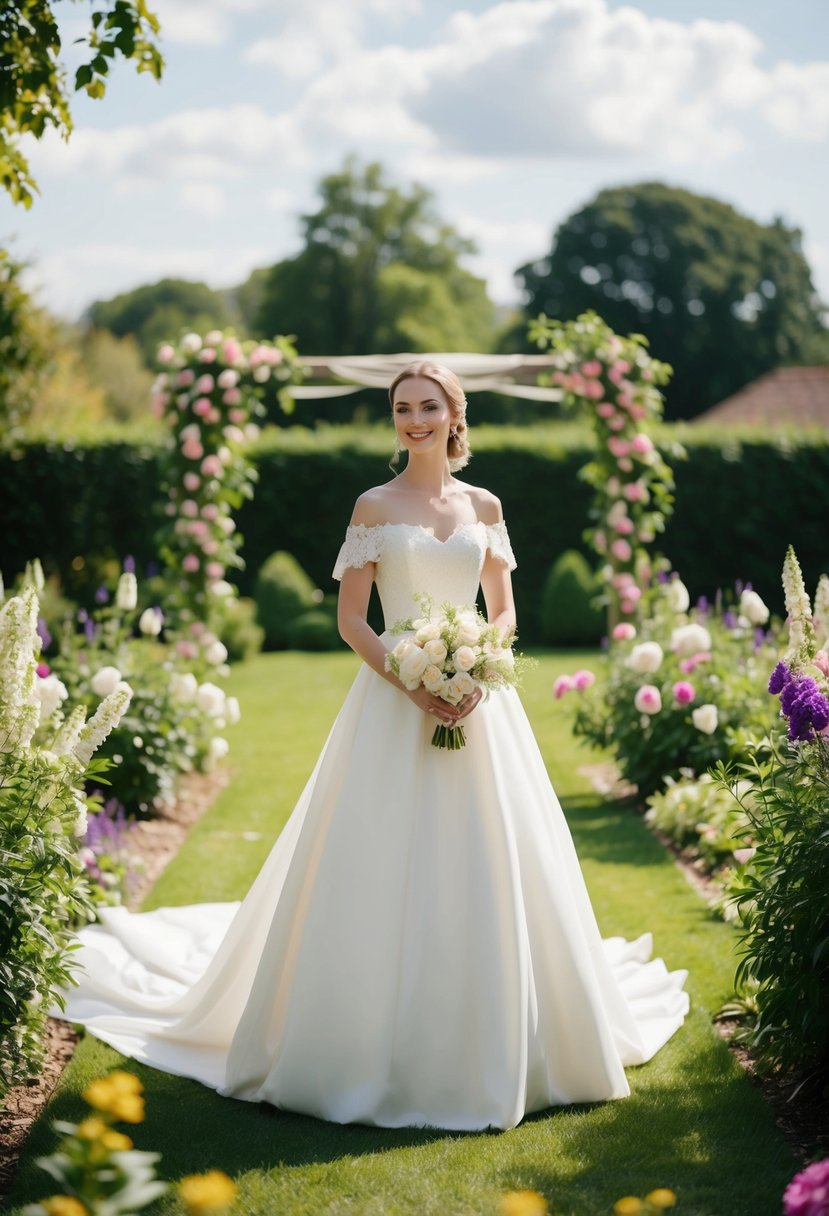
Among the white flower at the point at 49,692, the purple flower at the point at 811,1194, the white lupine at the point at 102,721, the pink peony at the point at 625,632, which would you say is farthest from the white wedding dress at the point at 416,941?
the pink peony at the point at 625,632

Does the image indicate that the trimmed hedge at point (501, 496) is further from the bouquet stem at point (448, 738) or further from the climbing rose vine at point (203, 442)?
the bouquet stem at point (448, 738)

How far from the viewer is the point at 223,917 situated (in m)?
6.06

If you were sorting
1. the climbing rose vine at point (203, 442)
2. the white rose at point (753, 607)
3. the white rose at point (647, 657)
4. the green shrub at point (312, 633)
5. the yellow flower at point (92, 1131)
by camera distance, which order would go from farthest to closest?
1. the green shrub at point (312, 633)
2. the climbing rose vine at point (203, 442)
3. the white rose at point (647, 657)
4. the white rose at point (753, 607)
5. the yellow flower at point (92, 1131)

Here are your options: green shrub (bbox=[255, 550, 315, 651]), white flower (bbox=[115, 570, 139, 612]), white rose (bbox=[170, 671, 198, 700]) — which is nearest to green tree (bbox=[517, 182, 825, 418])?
green shrub (bbox=[255, 550, 315, 651])

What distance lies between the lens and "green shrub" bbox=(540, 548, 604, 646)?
17438 mm

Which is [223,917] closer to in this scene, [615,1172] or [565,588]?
[615,1172]

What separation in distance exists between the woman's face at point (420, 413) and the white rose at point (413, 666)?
0.82 meters

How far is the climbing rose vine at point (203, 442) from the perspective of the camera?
10.5 meters

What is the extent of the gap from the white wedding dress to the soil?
0.39 m

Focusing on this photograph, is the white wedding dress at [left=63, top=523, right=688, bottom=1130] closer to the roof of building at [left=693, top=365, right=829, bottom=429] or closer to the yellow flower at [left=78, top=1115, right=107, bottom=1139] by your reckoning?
the yellow flower at [left=78, top=1115, right=107, bottom=1139]

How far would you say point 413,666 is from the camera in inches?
161

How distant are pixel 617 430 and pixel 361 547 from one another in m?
6.83

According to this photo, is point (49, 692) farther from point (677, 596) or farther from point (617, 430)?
point (617, 430)

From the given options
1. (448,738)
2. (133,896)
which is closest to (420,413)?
(448,738)
